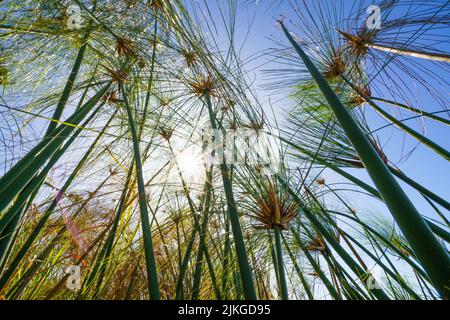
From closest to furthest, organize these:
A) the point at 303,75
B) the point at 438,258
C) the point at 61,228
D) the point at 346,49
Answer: the point at 438,258, the point at 61,228, the point at 346,49, the point at 303,75

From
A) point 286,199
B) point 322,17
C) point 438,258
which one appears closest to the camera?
point 438,258

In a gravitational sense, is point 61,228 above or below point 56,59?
below

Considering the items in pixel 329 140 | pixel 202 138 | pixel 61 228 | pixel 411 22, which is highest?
pixel 411 22

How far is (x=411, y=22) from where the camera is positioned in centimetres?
122

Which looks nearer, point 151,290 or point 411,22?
point 151,290

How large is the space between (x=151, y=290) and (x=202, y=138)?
67 cm

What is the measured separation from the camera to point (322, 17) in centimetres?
126

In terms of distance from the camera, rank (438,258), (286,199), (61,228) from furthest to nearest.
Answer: (61,228) → (286,199) → (438,258)

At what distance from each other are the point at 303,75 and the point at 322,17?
320 millimetres

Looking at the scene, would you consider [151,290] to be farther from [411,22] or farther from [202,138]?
[411,22]

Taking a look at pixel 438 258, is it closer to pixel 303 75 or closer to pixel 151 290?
pixel 151 290
